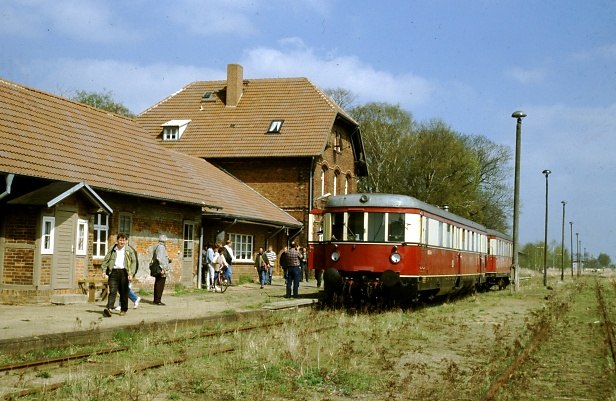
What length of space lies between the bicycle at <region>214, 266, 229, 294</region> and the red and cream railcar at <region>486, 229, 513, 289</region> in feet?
35.9

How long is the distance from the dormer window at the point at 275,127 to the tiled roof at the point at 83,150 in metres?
9.88

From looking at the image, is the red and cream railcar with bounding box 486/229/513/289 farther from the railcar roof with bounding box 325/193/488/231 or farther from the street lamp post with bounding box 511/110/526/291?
the railcar roof with bounding box 325/193/488/231

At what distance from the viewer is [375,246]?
56.8 feet

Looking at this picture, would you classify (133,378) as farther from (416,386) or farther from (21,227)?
(21,227)

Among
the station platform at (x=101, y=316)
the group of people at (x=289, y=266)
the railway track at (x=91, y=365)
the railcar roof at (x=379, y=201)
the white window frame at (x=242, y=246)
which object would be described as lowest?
the railway track at (x=91, y=365)

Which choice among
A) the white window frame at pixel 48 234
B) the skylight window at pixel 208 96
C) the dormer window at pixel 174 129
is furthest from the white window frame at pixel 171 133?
the white window frame at pixel 48 234

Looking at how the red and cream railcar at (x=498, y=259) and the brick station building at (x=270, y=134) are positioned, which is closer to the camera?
the red and cream railcar at (x=498, y=259)

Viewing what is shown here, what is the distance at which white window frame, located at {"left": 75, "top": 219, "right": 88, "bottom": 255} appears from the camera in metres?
18.6

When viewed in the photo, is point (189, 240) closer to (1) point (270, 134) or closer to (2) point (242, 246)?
(2) point (242, 246)

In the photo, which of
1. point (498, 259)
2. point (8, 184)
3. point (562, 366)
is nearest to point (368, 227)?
point (562, 366)

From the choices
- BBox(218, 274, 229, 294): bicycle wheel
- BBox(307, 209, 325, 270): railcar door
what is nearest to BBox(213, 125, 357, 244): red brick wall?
BBox(218, 274, 229, 294): bicycle wheel

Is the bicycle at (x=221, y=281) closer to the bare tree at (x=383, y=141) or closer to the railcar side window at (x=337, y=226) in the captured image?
the railcar side window at (x=337, y=226)

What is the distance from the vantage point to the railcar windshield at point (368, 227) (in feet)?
56.9

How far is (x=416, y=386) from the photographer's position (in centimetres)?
813
